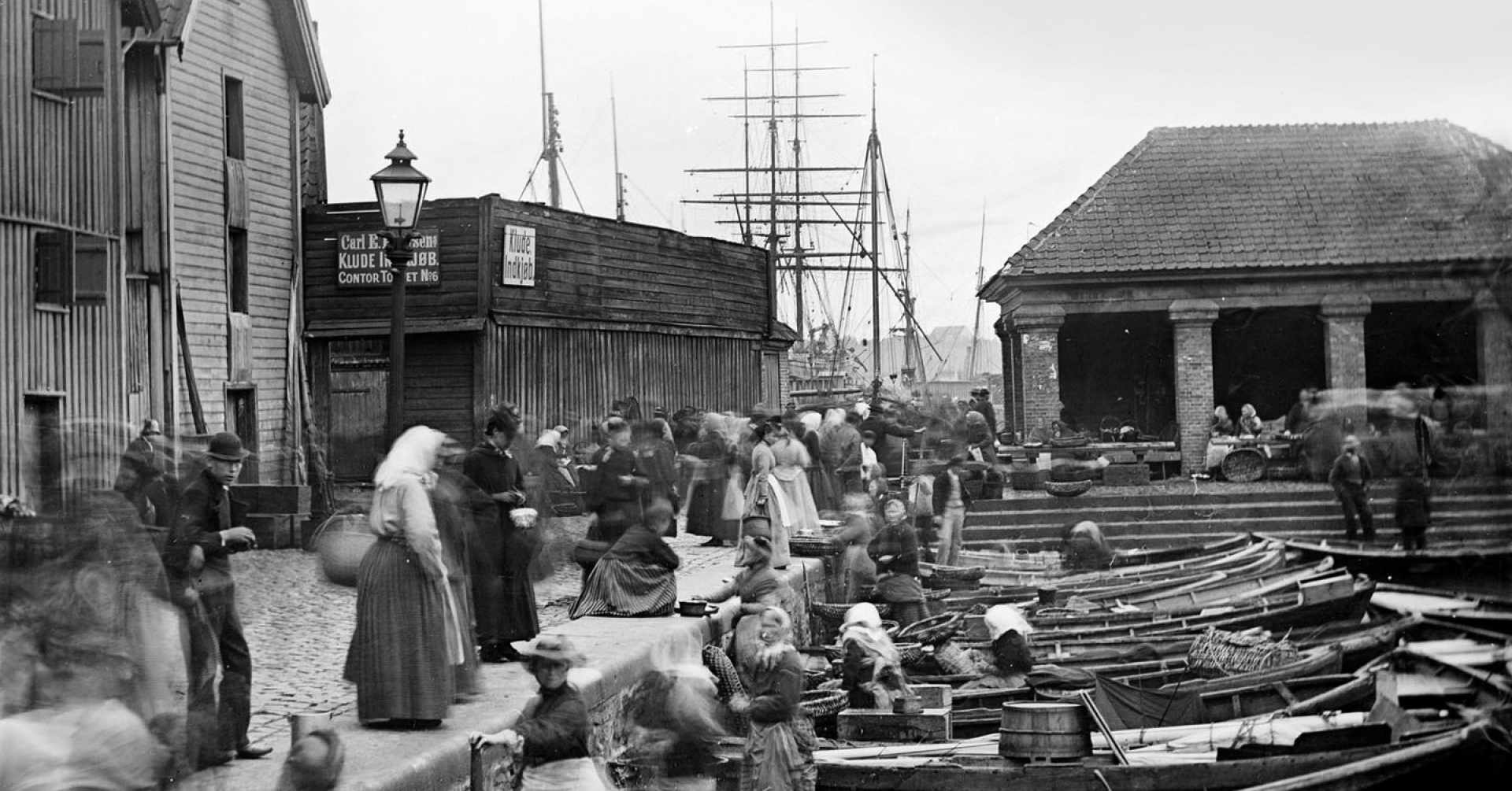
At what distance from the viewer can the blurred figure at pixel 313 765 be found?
6.45 metres

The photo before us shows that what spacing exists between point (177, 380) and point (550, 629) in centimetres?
1051

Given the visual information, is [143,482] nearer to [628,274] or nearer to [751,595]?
[751,595]

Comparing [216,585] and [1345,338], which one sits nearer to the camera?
[216,585]

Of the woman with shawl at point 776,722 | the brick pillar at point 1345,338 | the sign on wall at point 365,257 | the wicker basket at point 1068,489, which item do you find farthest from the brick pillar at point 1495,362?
the sign on wall at point 365,257

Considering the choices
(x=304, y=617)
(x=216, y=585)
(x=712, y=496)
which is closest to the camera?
(x=216, y=585)

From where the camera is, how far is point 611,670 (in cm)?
993

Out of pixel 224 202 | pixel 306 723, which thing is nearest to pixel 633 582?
pixel 306 723

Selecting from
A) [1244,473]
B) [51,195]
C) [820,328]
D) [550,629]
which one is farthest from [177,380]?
[820,328]

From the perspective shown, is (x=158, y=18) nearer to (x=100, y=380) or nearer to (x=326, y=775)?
(x=100, y=380)

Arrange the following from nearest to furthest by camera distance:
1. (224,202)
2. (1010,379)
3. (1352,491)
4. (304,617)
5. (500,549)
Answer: (500,549) < (304,617) < (1352,491) < (224,202) < (1010,379)

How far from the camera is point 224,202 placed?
22031 mm

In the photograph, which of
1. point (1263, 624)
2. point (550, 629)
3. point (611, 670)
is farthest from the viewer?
point (1263, 624)

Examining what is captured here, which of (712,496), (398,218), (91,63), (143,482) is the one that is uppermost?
(91,63)

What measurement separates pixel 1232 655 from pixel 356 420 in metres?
15.8
